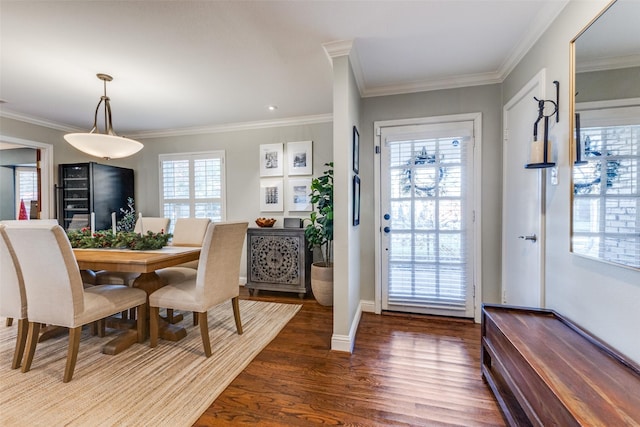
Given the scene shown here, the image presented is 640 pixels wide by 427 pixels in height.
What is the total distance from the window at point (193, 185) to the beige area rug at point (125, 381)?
7.36 feet

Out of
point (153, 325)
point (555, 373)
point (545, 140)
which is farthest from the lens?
point (153, 325)

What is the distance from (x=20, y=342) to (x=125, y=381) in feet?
2.90

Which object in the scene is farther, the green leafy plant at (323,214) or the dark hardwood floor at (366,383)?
the green leafy plant at (323,214)

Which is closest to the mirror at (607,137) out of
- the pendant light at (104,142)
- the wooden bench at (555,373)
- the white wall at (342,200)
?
the wooden bench at (555,373)

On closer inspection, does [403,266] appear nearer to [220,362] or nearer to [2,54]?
[220,362]

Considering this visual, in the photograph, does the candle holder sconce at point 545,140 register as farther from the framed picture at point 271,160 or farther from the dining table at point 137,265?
the framed picture at point 271,160

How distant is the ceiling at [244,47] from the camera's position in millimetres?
1718

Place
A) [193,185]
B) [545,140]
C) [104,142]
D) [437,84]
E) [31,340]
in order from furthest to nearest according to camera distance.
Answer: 1. [193,185]
2. [437,84]
3. [104,142]
4. [31,340]
5. [545,140]

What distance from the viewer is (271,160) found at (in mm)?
3947

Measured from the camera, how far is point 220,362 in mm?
1968

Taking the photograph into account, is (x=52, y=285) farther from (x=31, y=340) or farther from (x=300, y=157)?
(x=300, y=157)

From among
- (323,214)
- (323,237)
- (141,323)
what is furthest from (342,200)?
(141,323)

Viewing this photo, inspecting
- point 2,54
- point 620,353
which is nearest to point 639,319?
point 620,353

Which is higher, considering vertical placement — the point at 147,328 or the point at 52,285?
the point at 52,285
